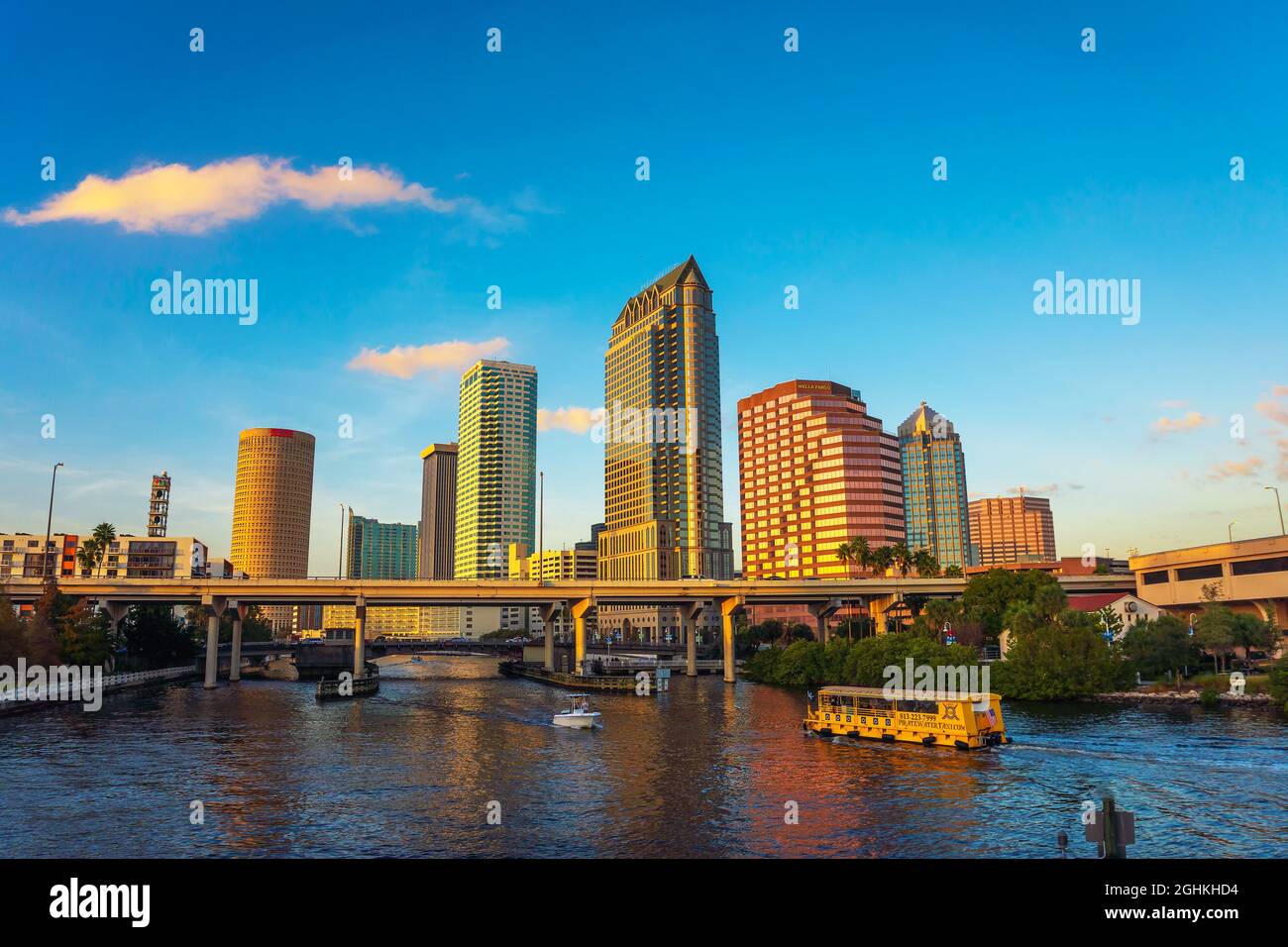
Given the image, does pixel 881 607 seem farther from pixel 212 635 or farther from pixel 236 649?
pixel 236 649

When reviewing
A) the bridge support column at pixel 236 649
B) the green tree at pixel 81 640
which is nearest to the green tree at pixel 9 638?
the green tree at pixel 81 640

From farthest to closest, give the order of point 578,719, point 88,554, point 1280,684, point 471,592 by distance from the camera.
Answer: point 88,554
point 471,592
point 578,719
point 1280,684

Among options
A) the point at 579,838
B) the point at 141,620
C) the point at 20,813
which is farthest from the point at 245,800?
the point at 141,620

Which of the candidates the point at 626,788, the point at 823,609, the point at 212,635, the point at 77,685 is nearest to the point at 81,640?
the point at 77,685

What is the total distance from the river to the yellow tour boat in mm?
2114

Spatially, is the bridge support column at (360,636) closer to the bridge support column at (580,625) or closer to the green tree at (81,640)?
the green tree at (81,640)

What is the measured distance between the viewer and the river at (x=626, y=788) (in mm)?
42469

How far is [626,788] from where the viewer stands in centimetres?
5709

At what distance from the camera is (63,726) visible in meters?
86.6

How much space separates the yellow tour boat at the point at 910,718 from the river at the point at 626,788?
2.11m

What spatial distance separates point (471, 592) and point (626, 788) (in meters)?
104

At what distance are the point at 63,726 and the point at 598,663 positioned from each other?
331 feet
